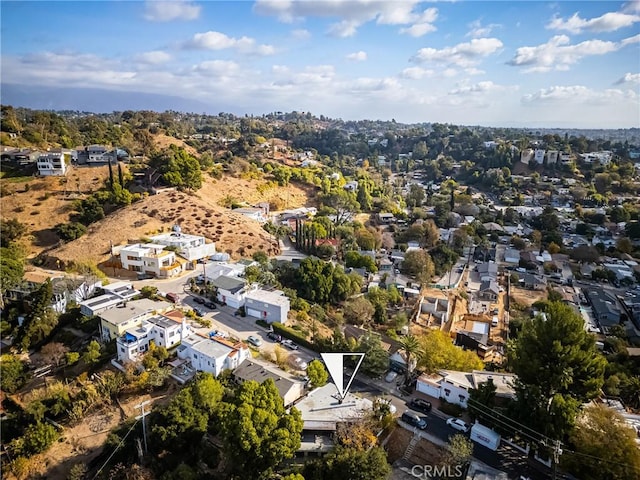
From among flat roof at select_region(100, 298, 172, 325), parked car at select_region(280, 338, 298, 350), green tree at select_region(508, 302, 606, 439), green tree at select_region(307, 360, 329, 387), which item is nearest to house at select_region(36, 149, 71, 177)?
flat roof at select_region(100, 298, 172, 325)

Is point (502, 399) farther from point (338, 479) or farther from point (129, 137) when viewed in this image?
point (129, 137)

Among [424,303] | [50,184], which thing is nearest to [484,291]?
[424,303]

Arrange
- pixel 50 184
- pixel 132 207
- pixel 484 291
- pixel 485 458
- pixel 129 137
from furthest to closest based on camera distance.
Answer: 1. pixel 129 137
2. pixel 50 184
3. pixel 132 207
4. pixel 484 291
5. pixel 485 458

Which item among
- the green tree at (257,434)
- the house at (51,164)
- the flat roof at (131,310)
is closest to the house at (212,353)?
the flat roof at (131,310)

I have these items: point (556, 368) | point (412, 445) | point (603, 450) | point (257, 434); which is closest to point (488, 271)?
point (556, 368)

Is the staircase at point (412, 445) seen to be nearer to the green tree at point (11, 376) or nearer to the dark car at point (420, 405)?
the dark car at point (420, 405)

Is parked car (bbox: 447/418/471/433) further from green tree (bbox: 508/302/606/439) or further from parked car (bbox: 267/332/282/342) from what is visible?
parked car (bbox: 267/332/282/342)
